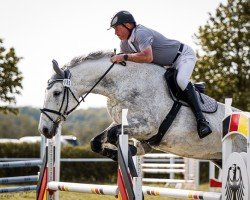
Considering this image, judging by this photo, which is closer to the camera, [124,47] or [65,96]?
[65,96]

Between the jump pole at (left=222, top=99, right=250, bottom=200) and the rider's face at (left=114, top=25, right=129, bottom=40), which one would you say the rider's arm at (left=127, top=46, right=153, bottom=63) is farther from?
the jump pole at (left=222, top=99, right=250, bottom=200)

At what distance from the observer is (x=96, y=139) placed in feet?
20.9

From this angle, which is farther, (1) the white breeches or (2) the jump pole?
(1) the white breeches

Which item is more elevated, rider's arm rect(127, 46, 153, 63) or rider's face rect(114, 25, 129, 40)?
rider's face rect(114, 25, 129, 40)

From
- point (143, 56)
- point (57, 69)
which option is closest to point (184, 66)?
point (143, 56)

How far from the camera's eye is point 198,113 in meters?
6.36

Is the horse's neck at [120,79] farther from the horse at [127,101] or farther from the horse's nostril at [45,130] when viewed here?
the horse's nostril at [45,130]

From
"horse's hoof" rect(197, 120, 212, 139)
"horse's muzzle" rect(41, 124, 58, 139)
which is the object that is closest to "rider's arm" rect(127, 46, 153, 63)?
"horse's hoof" rect(197, 120, 212, 139)

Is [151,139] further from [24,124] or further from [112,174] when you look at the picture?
[24,124]

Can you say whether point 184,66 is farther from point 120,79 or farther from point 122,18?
point 122,18

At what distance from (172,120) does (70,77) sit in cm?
109

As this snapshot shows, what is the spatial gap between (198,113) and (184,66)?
50cm

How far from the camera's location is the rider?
6.28 meters

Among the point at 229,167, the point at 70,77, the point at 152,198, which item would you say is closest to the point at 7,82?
the point at 152,198
